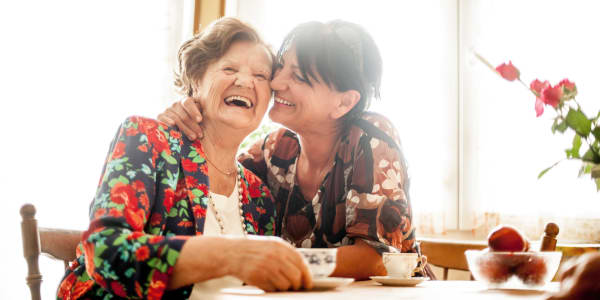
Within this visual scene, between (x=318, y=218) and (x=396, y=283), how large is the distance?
46 centimetres

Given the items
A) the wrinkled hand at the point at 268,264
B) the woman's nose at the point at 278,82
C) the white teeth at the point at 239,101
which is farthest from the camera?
the woman's nose at the point at 278,82

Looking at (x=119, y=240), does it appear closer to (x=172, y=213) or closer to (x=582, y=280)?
(x=172, y=213)

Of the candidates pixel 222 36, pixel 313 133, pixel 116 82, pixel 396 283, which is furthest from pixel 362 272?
pixel 116 82

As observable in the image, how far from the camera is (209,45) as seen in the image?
1.60 meters

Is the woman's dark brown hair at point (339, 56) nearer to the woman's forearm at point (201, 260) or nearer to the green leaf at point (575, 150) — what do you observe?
the green leaf at point (575, 150)

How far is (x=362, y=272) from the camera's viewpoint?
1.42 meters

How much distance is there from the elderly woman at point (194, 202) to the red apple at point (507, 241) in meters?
0.41

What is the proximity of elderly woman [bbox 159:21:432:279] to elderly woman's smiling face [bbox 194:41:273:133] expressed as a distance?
48mm

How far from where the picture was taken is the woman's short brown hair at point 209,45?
1.59 meters

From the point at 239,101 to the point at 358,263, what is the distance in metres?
0.52

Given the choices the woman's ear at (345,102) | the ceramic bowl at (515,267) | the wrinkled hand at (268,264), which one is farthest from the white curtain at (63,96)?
the ceramic bowl at (515,267)

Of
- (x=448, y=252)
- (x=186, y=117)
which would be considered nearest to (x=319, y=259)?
(x=186, y=117)

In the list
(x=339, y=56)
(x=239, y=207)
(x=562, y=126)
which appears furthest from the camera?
(x=339, y=56)

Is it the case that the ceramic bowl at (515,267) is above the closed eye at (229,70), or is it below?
below
